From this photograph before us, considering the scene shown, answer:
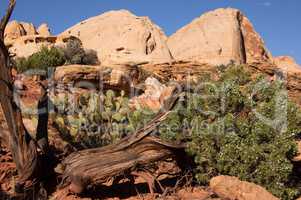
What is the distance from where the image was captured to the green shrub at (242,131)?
6.99m

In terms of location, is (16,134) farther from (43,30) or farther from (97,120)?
(43,30)

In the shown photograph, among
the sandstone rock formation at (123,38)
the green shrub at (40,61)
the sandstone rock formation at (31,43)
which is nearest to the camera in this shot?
the green shrub at (40,61)

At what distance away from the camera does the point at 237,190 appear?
21.1ft

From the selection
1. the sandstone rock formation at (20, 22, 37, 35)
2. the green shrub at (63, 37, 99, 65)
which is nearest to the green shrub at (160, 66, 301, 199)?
the green shrub at (63, 37, 99, 65)

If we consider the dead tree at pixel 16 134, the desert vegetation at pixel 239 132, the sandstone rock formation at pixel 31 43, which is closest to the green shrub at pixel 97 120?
the desert vegetation at pixel 239 132

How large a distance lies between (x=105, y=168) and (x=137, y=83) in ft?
44.1

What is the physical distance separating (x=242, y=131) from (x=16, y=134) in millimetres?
3372

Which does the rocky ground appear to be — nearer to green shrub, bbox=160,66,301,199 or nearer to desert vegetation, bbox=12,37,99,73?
desert vegetation, bbox=12,37,99,73

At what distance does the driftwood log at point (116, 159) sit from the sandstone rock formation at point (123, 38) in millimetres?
19533

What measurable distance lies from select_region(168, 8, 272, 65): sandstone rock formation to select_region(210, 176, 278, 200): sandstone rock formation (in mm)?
20686

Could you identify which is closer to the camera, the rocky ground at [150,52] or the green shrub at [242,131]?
the green shrub at [242,131]

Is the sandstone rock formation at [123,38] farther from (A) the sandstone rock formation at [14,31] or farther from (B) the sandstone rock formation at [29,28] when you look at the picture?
(B) the sandstone rock formation at [29,28]

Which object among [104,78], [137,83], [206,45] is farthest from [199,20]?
[104,78]

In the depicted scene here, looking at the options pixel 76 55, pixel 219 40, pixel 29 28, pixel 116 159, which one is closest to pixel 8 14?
pixel 116 159
